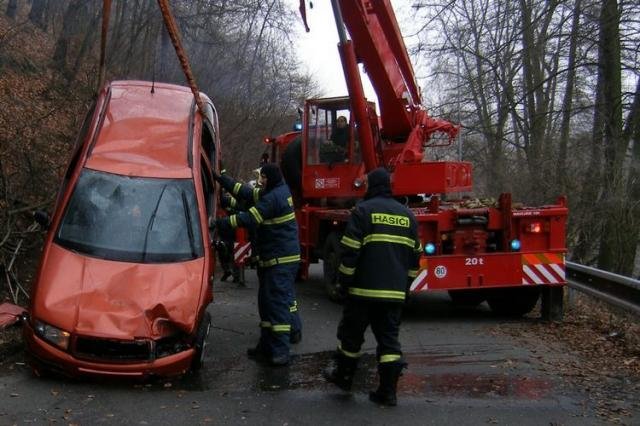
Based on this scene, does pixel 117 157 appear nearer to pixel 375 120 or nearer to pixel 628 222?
pixel 375 120

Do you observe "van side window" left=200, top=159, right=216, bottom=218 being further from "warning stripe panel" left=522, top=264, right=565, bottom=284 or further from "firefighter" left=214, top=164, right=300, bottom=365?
"warning stripe panel" left=522, top=264, right=565, bottom=284

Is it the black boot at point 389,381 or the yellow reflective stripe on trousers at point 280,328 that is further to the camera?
the yellow reflective stripe on trousers at point 280,328

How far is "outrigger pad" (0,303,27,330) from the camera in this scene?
716 cm

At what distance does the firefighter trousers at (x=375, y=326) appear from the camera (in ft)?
17.6

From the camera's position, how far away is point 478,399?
551 cm

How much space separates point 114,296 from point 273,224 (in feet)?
6.00

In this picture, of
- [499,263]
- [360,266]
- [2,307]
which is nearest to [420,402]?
[360,266]

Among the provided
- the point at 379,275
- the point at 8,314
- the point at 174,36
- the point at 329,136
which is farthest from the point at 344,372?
the point at 329,136

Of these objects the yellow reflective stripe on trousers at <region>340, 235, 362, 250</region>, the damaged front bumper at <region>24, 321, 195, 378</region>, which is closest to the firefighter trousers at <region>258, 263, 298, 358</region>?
the damaged front bumper at <region>24, 321, 195, 378</region>

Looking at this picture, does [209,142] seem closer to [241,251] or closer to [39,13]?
[241,251]

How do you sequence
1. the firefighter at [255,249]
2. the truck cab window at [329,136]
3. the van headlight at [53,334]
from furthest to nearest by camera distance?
1. the truck cab window at [329,136]
2. the firefighter at [255,249]
3. the van headlight at [53,334]

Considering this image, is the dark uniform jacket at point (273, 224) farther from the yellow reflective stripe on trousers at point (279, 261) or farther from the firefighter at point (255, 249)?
the firefighter at point (255, 249)

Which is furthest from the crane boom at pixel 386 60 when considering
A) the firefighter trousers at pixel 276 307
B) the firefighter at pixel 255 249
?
the firefighter trousers at pixel 276 307

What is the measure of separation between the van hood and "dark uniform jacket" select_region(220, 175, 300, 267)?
0.86m
